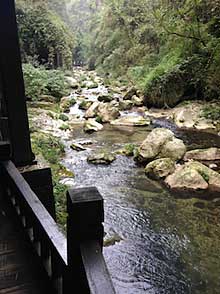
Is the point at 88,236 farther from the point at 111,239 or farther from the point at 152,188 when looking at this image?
the point at 152,188

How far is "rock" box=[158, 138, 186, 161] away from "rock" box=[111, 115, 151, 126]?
357 centimetres

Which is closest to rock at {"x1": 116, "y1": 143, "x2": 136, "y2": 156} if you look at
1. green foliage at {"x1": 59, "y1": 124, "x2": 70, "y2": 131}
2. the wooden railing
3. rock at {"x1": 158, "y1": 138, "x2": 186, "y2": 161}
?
rock at {"x1": 158, "y1": 138, "x2": 186, "y2": 161}

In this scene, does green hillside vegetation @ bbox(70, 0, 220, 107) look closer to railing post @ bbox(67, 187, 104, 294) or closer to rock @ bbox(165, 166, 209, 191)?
rock @ bbox(165, 166, 209, 191)

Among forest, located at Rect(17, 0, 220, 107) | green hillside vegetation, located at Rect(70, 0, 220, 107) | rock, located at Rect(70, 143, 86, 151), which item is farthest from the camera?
forest, located at Rect(17, 0, 220, 107)

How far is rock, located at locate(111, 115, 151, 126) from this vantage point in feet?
39.7

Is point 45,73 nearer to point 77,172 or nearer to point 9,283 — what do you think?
point 77,172

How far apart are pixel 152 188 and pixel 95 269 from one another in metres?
5.65

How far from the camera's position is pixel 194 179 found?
22.1 feet

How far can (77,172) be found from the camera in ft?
24.9

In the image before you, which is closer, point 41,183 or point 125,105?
point 41,183

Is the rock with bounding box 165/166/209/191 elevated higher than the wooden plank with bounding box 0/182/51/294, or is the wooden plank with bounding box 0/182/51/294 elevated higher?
the wooden plank with bounding box 0/182/51/294

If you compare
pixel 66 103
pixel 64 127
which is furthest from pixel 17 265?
pixel 66 103

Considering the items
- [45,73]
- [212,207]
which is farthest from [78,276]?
[45,73]

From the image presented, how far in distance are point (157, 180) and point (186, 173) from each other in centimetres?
65
